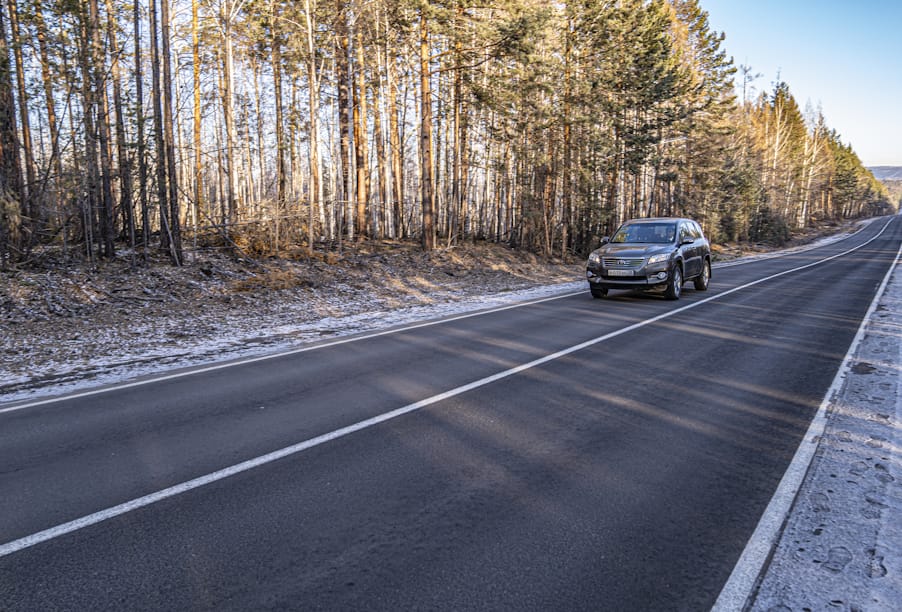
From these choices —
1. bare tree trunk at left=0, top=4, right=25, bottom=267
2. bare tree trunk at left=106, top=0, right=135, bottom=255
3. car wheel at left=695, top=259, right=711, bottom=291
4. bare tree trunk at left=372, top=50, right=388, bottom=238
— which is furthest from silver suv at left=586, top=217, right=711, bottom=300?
bare tree trunk at left=0, top=4, right=25, bottom=267

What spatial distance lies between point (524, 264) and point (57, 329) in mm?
17328

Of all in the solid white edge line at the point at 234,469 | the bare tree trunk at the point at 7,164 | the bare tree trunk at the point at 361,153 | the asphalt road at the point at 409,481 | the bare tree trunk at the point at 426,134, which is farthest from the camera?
the bare tree trunk at the point at 361,153

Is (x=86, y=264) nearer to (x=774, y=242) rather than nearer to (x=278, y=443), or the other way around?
(x=278, y=443)

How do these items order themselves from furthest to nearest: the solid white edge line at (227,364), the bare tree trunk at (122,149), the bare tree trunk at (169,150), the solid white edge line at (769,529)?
1. the bare tree trunk at (169,150)
2. the bare tree trunk at (122,149)
3. the solid white edge line at (227,364)
4. the solid white edge line at (769,529)

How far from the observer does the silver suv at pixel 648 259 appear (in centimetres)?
1263

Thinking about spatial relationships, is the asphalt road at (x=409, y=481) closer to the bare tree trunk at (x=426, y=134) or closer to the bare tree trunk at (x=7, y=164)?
the bare tree trunk at (x=7, y=164)

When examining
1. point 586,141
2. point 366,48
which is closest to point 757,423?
point 586,141

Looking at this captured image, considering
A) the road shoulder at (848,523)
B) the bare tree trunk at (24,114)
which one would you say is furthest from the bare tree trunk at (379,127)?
the road shoulder at (848,523)

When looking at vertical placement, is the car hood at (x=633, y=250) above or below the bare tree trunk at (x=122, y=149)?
below

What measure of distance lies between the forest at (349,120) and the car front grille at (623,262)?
9.22m

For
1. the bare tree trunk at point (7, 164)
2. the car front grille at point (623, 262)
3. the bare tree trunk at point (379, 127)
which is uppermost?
the bare tree trunk at point (379, 127)

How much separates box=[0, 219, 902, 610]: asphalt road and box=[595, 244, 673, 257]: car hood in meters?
5.43

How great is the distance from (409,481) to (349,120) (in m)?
18.5

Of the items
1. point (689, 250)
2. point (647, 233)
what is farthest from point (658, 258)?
point (689, 250)
